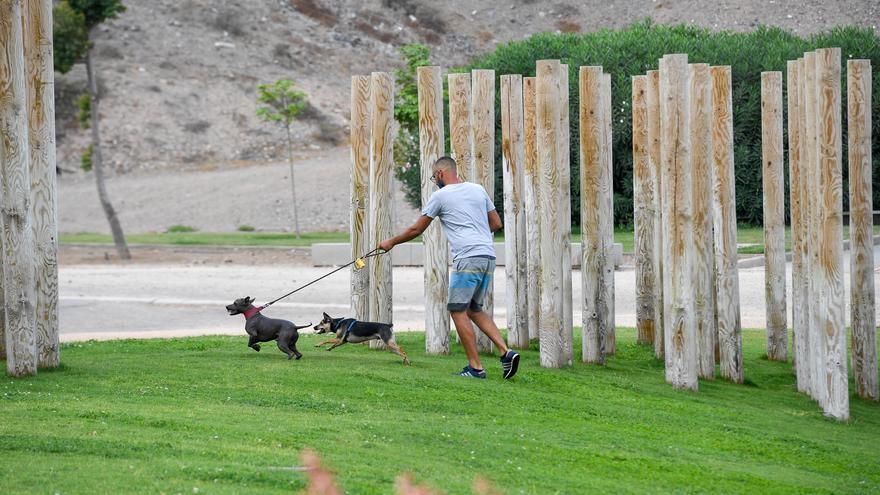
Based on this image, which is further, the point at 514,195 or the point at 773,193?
the point at 514,195

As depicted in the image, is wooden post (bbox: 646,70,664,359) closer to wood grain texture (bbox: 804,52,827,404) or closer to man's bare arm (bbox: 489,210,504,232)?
wood grain texture (bbox: 804,52,827,404)

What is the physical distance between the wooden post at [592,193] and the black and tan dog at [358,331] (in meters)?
1.95

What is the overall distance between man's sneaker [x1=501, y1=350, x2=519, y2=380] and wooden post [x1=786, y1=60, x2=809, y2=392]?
2.68 meters

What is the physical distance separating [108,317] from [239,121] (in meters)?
36.5

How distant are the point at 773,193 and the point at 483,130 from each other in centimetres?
286

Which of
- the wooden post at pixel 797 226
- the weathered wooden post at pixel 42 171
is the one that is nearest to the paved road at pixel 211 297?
the wooden post at pixel 797 226

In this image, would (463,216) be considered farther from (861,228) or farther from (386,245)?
(861,228)

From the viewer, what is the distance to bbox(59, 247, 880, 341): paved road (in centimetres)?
1683

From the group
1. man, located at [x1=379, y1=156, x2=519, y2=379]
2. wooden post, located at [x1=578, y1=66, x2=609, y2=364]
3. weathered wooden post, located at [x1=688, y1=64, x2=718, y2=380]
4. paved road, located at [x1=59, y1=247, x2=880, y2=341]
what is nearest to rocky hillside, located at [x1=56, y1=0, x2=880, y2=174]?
paved road, located at [x1=59, y1=247, x2=880, y2=341]

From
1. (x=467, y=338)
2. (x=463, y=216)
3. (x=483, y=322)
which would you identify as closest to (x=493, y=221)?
(x=463, y=216)

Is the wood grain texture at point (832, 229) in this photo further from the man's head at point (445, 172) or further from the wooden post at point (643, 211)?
the man's head at point (445, 172)

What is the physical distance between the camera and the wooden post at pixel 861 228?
1098 centimetres

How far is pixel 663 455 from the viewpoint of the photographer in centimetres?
835

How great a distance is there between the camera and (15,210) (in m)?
9.91
